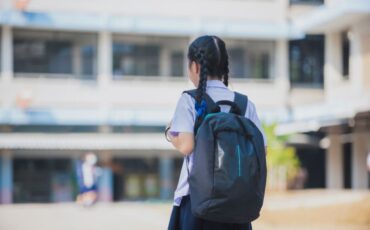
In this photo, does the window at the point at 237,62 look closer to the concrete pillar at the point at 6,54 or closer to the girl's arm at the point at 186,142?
the concrete pillar at the point at 6,54

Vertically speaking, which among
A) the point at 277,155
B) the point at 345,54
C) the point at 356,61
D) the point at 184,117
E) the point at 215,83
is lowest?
the point at 277,155

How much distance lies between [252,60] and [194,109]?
82.4 ft

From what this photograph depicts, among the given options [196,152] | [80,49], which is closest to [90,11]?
[80,49]

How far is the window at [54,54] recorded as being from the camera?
25.4 metres

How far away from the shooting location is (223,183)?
2652 millimetres

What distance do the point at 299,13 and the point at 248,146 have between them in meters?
25.7

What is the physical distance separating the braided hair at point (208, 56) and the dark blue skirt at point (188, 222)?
466 millimetres

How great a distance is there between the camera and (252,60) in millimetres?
27766

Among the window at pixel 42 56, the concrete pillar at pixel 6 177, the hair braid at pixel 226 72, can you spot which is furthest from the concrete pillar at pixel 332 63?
the hair braid at pixel 226 72

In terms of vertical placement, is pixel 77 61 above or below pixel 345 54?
below

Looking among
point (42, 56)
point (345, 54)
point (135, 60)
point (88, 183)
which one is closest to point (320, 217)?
point (88, 183)

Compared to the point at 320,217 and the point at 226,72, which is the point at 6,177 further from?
the point at 226,72

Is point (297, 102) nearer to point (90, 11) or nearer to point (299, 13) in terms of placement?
point (299, 13)

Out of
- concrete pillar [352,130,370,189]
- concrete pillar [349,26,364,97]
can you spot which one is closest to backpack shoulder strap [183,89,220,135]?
concrete pillar [349,26,364,97]
